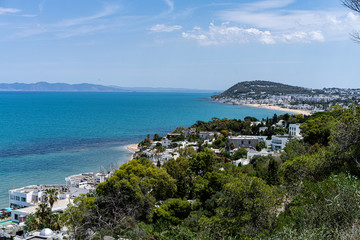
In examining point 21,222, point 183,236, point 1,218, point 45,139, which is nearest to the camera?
point 183,236

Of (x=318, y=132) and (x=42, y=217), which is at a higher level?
(x=318, y=132)

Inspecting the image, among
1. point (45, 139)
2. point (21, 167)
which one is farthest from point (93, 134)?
point (21, 167)

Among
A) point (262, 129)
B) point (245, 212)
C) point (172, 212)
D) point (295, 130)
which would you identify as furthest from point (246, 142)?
point (245, 212)

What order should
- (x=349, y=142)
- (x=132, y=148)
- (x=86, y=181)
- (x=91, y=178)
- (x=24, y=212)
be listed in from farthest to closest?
(x=132, y=148)
(x=91, y=178)
(x=86, y=181)
(x=24, y=212)
(x=349, y=142)

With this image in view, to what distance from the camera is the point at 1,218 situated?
19.2 metres

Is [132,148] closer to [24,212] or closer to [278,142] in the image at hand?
[278,142]

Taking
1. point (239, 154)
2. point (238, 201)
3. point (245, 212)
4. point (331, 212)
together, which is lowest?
point (239, 154)

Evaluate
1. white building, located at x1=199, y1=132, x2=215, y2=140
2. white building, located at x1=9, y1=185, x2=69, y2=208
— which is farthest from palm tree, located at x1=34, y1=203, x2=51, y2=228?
white building, located at x1=199, y1=132, x2=215, y2=140

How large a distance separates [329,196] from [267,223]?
182 cm

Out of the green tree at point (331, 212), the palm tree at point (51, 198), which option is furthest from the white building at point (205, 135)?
the green tree at point (331, 212)

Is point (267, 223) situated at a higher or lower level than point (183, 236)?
higher

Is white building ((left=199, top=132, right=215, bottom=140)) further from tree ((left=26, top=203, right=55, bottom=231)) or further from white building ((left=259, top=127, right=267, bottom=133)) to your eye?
tree ((left=26, top=203, right=55, bottom=231))

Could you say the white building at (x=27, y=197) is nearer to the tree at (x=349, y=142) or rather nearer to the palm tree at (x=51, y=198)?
the palm tree at (x=51, y=198)

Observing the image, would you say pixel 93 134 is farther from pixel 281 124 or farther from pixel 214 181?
pixel 214 181
